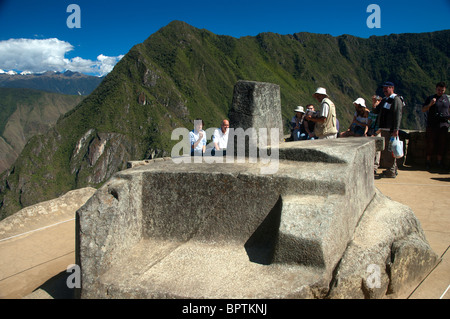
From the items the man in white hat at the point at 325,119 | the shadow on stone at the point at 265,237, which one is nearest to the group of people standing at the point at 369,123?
the man in white hat at the point at 325,119

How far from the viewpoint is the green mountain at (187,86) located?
104m

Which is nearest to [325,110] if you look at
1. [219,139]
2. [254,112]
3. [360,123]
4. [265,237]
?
[254,112]

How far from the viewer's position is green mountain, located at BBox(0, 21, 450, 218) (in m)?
104

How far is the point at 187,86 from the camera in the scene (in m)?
123

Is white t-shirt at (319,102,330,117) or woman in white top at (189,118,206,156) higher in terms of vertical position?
white t-shirt at (319,102,330,117)

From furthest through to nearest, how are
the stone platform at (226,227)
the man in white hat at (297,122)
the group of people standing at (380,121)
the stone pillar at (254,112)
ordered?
the man in white hat at (297,122), the group of people standing at (380,121), the stone pillar at (254,112), the stone platform at (226,227)

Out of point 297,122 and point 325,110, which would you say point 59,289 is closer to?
point 325,110

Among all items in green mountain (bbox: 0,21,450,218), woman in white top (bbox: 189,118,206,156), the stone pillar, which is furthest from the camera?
green mountain (bbox: 0,21,450,218)

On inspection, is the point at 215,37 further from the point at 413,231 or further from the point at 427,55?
the point at 413,231

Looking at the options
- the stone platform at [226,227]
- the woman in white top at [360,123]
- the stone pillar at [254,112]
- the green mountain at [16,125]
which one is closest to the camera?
the stone platform at [226,227]

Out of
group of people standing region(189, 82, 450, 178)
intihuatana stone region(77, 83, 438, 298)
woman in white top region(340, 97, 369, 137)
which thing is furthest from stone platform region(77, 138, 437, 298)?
woman in white top region(340, 97, 369, 137)

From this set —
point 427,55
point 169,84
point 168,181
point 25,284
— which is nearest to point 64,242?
point 25,284

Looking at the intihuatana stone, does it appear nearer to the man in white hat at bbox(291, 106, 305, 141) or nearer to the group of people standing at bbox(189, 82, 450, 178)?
the group of people standing at bbox(189, 82, 450, 178)

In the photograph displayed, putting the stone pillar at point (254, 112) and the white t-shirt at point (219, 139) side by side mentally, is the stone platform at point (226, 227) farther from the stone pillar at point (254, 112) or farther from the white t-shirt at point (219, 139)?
the white t-shirt at point (219, 139)
